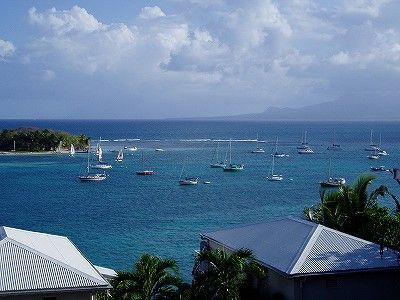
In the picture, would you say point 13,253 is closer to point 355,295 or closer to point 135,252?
point 355,295

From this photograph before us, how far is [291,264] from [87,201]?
58.9 meters

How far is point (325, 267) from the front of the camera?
63.6 feet

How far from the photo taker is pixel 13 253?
59.3ft

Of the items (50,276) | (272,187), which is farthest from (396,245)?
(272,187)

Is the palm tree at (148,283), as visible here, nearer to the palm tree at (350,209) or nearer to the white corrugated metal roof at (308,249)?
the white corrugated metal roof at (308,249)

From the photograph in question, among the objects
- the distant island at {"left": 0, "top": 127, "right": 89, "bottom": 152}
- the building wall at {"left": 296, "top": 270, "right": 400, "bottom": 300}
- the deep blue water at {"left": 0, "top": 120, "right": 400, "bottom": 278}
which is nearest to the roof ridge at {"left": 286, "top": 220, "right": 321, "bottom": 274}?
the building wall at {"left": 296, "top": 270, "right": 400, "bottom": 300}

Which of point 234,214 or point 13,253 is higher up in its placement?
point 13,253

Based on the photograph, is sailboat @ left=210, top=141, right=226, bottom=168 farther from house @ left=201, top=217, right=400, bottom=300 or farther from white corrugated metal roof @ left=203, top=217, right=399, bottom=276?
house @ left=201, top=217, right=400, bottom=300

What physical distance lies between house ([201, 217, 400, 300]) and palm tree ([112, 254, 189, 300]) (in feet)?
11.0

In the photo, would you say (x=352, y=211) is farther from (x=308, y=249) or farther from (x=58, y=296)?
(x=58, y=296)

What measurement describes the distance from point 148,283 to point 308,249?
18.1 ft

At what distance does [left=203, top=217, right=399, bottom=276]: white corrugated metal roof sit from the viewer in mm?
19531

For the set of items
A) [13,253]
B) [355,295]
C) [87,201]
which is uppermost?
[13,253]

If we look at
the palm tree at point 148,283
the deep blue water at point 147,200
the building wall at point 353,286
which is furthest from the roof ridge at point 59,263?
the deep blue water at point 147,200
